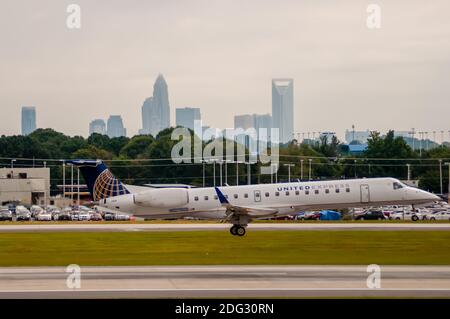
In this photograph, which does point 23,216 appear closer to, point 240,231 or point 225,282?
point 240,231

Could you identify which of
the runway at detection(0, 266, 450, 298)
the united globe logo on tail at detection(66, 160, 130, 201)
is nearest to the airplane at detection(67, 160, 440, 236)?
the united globe logo on tail at detection(66, 160, 130, 201)

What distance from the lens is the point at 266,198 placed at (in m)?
57.7

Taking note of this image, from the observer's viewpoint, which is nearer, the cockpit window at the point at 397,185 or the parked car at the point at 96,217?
the cockpit window at the point at 397,185

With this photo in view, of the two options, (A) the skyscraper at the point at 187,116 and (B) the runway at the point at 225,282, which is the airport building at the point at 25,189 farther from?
(B) the runway at the point at 225,282

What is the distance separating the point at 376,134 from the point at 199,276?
124 metres

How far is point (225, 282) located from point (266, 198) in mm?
28171

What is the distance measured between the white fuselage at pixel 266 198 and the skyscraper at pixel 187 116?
4452 inches

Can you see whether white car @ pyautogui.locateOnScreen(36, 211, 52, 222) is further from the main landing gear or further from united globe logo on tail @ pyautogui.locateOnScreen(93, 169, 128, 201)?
the main landing gear

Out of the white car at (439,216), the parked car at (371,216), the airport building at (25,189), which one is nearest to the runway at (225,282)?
the parked car at (371,216)

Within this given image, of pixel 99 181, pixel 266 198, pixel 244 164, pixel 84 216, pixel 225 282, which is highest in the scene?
pixel 244 164

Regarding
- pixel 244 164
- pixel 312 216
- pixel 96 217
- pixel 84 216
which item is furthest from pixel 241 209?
pixel 244 164

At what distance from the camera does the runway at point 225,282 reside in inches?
1057

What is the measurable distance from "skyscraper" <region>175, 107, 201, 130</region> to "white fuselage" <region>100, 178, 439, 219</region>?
113070mm

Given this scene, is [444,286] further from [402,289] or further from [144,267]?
[144,267]
